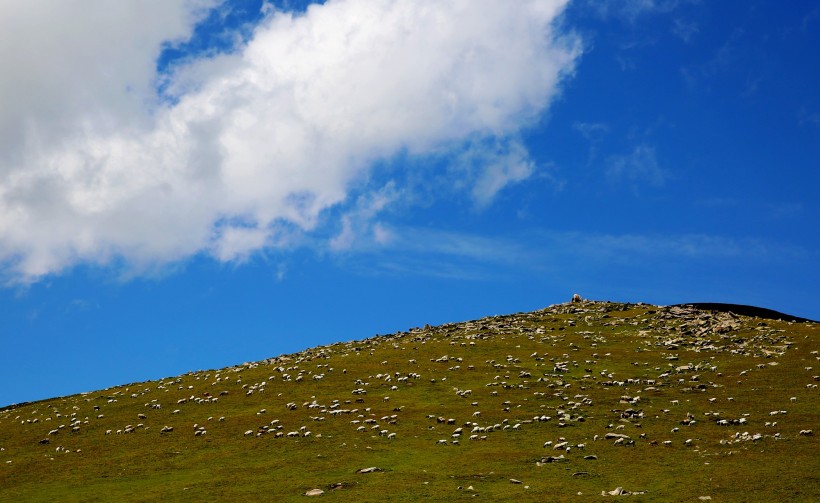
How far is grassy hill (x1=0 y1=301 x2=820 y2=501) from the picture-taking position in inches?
1317

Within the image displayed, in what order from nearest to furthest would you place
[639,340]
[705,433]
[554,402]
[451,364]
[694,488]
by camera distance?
[694,488]
[705,433]
[554,402]
[451,364]
[639,340]

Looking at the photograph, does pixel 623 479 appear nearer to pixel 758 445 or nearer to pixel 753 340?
pixel 758 445

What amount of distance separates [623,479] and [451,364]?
27.5 meters

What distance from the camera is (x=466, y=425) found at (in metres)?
43.1

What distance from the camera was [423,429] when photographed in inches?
1686

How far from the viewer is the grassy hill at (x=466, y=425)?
3346 centimetres

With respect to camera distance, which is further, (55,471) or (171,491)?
(55,471)

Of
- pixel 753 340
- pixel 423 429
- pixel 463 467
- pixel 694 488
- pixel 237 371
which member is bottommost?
pixel 694 488

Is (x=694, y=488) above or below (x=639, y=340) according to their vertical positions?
below

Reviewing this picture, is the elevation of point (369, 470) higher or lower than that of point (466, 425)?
lower

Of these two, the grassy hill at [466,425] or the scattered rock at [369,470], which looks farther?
the scattered rock at [369,470]

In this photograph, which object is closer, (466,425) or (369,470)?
(369,470)

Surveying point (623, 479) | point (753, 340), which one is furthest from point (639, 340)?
point (623, 479)

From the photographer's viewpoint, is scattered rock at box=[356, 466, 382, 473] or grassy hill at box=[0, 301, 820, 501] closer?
grassy hill at box=[0, 301, 820, 501]
